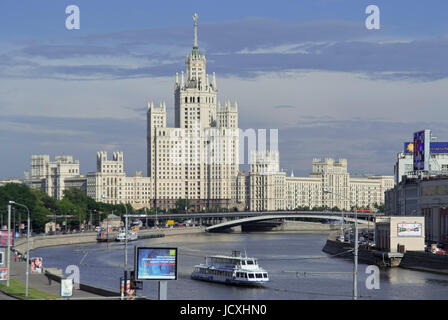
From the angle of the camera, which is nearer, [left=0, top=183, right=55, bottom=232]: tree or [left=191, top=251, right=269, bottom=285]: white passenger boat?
[left=191, top=251, right=269, bottom=285]: white passenger boat

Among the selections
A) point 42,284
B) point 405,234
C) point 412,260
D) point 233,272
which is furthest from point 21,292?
point 405,234

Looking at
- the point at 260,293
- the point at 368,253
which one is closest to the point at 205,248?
the point at 368,253

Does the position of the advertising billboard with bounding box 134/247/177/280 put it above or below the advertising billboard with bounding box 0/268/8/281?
above

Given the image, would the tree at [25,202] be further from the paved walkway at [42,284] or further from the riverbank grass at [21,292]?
the riverbank grass at [21,292]

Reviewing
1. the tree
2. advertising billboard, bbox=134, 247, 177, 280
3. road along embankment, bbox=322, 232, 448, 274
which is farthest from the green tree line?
advertising billboard, bbox=134, 247, 177, 280

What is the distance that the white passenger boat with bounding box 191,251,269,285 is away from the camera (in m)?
60.3

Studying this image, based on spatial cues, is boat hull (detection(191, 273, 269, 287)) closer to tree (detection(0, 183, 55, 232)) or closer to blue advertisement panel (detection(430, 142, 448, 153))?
tree (detection(0, 183, 55, 232))

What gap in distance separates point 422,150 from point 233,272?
53.8 metres

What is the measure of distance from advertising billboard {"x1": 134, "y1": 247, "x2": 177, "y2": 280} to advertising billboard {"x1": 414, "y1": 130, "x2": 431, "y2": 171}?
79987 mm

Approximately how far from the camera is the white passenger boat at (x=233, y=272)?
60.3m

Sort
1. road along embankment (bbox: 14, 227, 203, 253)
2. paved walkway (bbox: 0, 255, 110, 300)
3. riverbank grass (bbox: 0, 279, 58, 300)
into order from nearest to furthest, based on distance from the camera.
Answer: riverbank grass (bbox: 0, 279, 58, 300) < paved walkway (bbox: 0, 255, 110, 300) < road along embankment (bbox: 14, 227, 203, 253)

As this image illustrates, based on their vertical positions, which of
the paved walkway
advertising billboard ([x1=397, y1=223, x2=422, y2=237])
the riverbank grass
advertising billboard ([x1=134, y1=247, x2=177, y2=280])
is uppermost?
advertising billboard ([x1=134, y1=247, x2=177, y2=280])

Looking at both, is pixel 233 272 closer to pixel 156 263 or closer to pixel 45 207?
pixel 156 263

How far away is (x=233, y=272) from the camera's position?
61.8m
